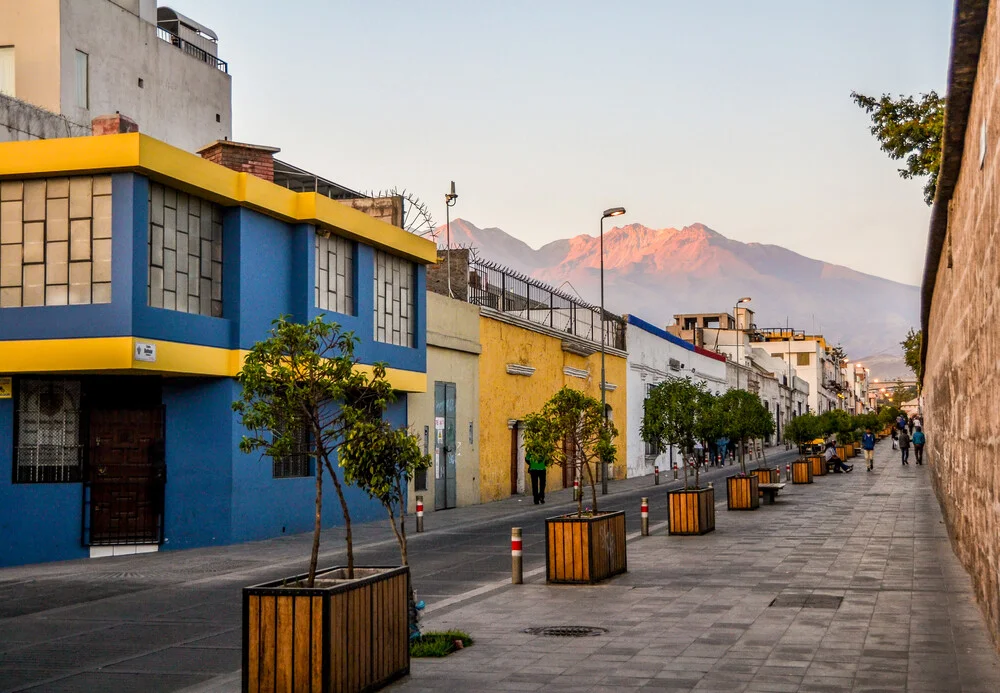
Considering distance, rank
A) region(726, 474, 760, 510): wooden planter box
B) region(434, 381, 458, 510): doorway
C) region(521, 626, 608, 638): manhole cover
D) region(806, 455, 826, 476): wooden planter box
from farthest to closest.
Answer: region(806, 455, 826, 476): wooden planter box
region(434, 381, 458, 510): doorway
region(726, 474, 760, 510): wooden planter box
region(521, 626, 608, 638): manhole cover

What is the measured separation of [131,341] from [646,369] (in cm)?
3890

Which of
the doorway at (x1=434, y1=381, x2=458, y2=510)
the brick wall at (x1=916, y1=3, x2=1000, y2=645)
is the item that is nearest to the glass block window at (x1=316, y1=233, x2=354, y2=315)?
the doorway at (x1=434, y1=381, x2=458, y2=510)

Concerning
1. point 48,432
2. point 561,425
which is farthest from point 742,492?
point 48,432

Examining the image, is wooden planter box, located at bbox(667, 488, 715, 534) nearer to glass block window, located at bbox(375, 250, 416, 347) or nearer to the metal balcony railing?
glass block window, located at bbox(375, 250, 416, 347)

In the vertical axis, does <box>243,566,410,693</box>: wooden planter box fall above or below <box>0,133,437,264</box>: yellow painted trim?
below

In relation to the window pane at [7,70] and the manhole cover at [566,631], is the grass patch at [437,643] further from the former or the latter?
the window pane at [7,70]

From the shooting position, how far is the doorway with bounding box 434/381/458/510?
31031 mm

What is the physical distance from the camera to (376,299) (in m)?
27.6

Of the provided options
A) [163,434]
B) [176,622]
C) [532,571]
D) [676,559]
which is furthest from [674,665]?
[163,434]

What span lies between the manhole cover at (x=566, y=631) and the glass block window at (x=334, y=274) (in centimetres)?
1468

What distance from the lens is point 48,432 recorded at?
2048 cm

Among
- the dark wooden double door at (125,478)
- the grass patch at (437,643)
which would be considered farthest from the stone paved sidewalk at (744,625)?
the dark wooden double door at (125,478)

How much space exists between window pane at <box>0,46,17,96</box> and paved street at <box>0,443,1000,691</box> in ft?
76.8

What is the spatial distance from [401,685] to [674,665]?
2270mm
